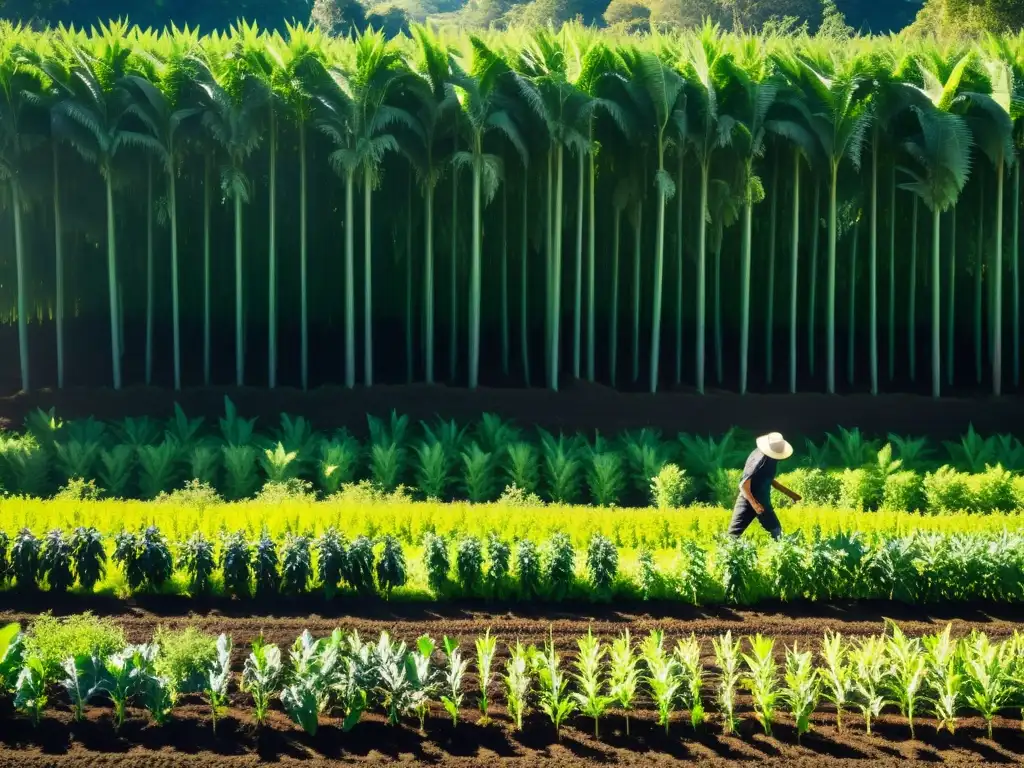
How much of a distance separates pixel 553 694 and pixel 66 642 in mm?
3192

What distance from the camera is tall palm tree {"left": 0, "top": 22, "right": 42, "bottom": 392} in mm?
20125

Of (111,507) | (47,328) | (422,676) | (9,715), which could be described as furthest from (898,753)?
(47,328)

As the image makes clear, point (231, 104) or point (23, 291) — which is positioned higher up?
point (231, 104)

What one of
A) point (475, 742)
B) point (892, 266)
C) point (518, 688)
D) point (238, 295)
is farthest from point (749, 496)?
point (892, 266)

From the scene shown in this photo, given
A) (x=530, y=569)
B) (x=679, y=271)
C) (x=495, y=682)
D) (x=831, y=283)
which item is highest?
(x=679, y=271)

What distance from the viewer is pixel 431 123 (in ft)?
68.1

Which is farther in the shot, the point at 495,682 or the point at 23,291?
the point at 23,291

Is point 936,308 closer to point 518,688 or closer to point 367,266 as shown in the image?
point 367,266

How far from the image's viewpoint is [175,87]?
20375 mm

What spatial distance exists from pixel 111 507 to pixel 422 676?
601 centimetres

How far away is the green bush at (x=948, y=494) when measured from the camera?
1644 centimetres

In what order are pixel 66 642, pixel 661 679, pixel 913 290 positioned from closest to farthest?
1. pixel 661 679
2. pixel 66 642
3. pixel 913 290

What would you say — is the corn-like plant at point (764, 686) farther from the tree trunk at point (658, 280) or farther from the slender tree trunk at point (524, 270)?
the slender tree trunk at point (524, 270)

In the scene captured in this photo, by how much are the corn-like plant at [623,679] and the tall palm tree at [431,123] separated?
1294 centimetres
